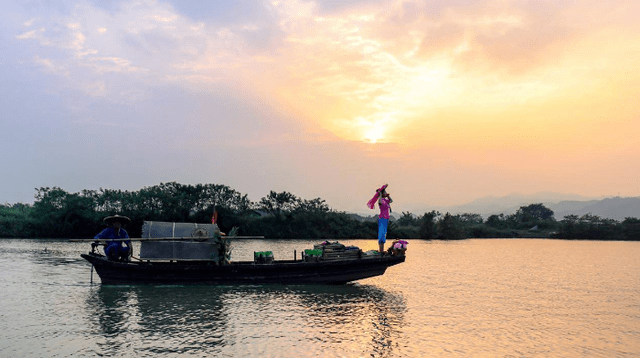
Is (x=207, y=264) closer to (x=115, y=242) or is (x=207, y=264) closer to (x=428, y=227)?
(x=115, y=242)

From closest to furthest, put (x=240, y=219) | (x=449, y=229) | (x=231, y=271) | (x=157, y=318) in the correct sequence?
1. (x=157, y=318)
2. (x=231, y=271)
3. (x=240, y=219)
4. (x=449, y=229)

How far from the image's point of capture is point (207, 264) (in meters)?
22.3

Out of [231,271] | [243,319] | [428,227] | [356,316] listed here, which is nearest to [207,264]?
[231,271]

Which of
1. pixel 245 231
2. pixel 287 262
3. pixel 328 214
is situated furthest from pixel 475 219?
pixel 287 262

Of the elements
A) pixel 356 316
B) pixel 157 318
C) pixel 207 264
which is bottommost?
pixel 356 316

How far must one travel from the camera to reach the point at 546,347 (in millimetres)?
13430

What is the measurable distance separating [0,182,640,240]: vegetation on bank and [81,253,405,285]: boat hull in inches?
1789

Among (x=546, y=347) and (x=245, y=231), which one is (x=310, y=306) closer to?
(x=546, y=347)

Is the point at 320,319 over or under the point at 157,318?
under

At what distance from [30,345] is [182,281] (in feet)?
32.3

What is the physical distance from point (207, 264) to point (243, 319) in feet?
23.2

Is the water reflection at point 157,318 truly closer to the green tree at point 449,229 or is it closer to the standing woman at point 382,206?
the standing woman at point 382,206

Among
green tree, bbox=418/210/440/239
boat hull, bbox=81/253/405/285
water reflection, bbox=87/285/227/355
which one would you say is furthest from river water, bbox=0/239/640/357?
green tree, bbox=418/210/440/239

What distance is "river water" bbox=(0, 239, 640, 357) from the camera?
12.7m
